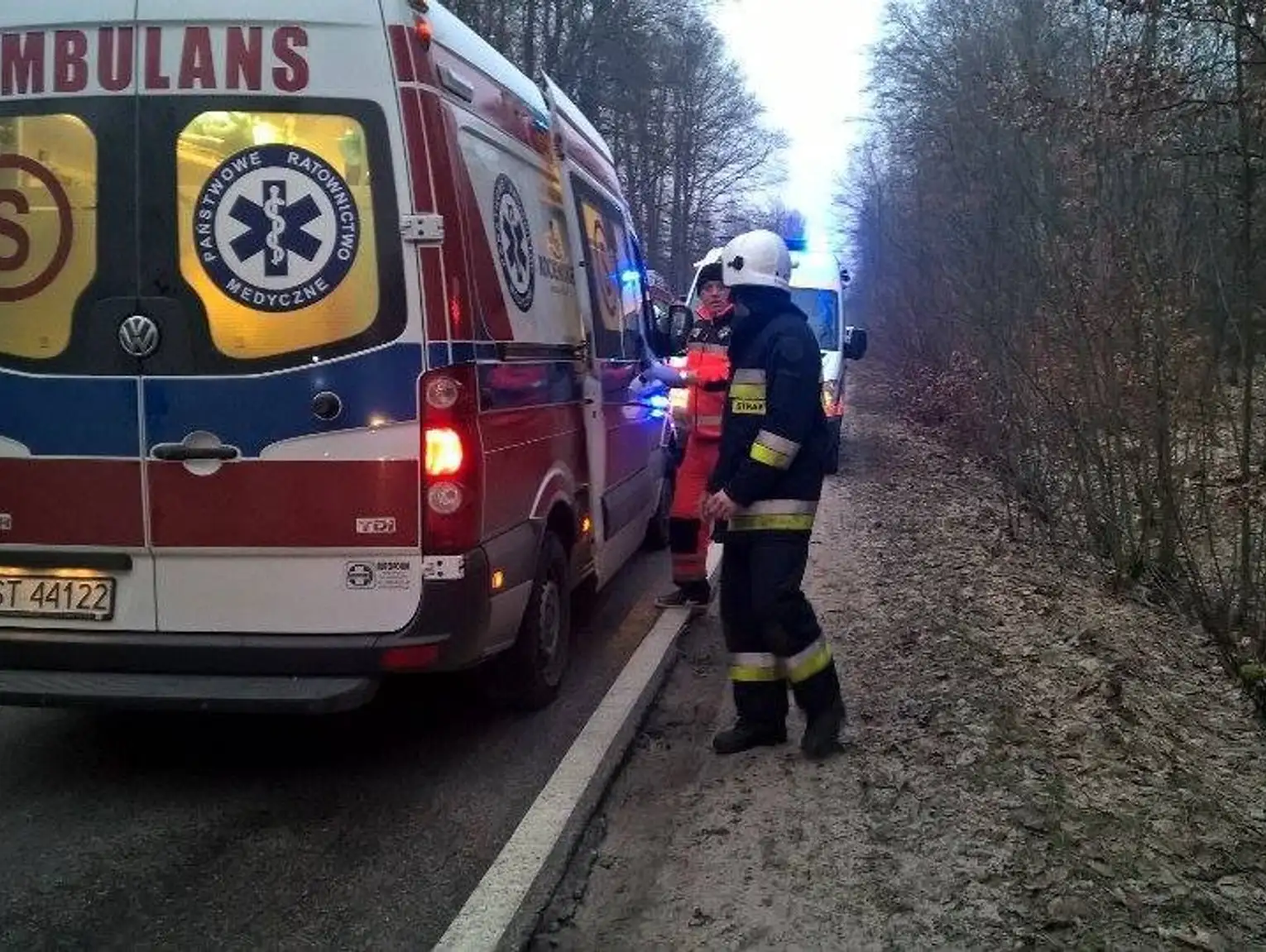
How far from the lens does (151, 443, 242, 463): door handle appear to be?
4.16 meters

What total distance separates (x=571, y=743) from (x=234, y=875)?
155cm

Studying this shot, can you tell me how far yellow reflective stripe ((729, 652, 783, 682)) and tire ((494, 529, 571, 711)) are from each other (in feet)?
3.09

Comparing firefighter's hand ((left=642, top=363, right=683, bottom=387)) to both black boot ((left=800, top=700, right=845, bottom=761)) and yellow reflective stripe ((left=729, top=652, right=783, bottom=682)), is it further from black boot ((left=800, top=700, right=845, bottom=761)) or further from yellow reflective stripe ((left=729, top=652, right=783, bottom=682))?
black boot ((left=800, top=700, right=845, bottom=761))

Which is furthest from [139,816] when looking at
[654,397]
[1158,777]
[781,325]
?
[654,397]

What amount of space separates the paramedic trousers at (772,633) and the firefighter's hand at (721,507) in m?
0.13

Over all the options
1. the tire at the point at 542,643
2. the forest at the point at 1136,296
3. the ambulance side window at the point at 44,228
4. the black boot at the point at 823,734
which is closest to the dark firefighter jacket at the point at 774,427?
the black boot at the point at 823,734

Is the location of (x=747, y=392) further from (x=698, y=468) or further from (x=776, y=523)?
(x=698, y=468)

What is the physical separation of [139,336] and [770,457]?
2.28 metres

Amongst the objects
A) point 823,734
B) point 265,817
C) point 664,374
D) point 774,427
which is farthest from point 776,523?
point 664,374

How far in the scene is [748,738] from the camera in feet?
15.6

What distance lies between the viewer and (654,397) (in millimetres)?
8211

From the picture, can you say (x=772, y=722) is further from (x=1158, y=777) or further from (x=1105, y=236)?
(x=1105, y=236)

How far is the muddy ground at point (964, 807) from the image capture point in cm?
337

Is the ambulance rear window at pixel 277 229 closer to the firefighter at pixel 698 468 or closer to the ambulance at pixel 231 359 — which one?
the ambulance at pixel 231 359
